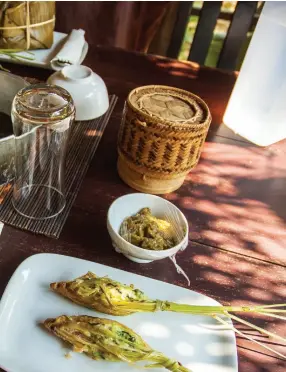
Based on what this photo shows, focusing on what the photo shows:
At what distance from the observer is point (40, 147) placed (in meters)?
0.77

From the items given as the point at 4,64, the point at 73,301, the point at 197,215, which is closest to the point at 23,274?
the point at 73,301

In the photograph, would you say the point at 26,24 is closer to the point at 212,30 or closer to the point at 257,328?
the point at 212,30

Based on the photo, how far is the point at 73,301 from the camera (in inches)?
23.1

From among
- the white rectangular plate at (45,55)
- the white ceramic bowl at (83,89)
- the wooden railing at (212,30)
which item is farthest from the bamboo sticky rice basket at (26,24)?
the wooden railing at (212,30)

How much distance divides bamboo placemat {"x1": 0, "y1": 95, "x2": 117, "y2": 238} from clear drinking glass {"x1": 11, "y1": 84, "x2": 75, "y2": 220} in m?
0.01

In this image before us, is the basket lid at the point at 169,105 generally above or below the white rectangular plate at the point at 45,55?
above

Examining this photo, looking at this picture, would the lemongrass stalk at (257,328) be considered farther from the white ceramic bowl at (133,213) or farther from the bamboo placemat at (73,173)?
the bamboo placemat at (73,173)

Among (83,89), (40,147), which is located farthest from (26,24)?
(40,147)

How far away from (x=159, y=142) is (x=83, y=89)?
0.29 m

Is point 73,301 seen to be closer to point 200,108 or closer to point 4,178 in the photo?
point 4,178

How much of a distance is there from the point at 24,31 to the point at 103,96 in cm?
29

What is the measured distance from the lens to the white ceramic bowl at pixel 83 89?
933 millimetres

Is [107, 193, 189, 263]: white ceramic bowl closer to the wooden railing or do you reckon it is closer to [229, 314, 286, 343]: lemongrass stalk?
[229, 314, 286, 343]: lemongrass stalk

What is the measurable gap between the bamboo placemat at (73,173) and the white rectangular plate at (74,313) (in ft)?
0.31
